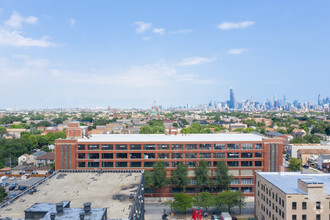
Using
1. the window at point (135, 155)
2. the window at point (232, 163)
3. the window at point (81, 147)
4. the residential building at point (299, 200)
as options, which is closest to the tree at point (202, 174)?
the window at point (232, 163)

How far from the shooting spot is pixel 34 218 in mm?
30172

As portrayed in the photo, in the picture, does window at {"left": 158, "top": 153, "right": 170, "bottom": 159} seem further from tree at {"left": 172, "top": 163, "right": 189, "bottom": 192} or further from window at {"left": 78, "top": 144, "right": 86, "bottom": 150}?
window at {"left": 78, "top": 144, "right": 86, "bottom": 150}

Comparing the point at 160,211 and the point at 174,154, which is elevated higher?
the point at 174,154

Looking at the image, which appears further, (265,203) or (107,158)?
(107,158)

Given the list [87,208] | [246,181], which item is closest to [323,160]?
[246,181]

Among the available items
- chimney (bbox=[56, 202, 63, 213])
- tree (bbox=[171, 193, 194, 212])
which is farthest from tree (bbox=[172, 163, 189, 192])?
chimney (bbox=[56, 202, 63, 213])

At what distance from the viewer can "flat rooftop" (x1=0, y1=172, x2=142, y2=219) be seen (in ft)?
113

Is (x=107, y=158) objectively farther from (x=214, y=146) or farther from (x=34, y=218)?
(x=34, y=218)

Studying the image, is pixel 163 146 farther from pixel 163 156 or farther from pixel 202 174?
pixel 202 174

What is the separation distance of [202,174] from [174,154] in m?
9.01

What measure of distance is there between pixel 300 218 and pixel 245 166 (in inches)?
1058

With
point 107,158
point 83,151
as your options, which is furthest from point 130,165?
point 83,151

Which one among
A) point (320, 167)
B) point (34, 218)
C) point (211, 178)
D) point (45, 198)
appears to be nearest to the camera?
point (34, 218)

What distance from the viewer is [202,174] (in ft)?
203
